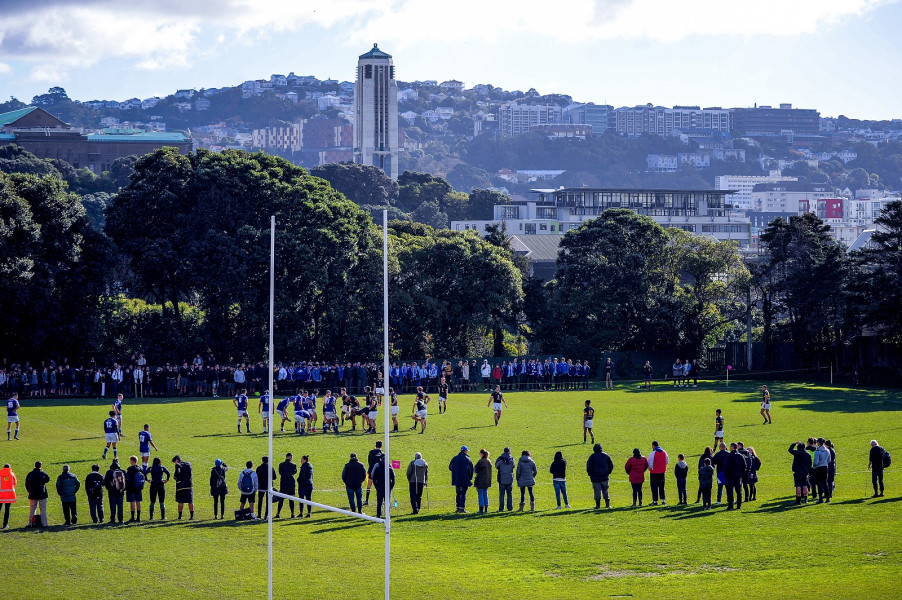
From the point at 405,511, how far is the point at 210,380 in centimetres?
2962

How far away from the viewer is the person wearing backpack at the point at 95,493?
28.9m

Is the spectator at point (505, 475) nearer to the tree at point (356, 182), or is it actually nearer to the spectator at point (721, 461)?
the spectator at point (721, 461)

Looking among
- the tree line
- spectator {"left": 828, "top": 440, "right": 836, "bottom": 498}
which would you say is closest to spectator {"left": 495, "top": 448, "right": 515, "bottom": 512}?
spectator {"left": 828, "top": 440, "right": 836, "bottom": 498}

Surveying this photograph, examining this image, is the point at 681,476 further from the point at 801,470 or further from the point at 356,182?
the point at 356,182

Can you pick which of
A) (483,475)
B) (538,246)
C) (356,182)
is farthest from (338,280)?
(356,182)

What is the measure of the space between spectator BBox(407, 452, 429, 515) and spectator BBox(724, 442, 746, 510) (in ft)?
25.0

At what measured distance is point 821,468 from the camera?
30484 mm

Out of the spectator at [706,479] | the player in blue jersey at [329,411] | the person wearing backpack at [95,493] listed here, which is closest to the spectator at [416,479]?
the spectator at [706,479]

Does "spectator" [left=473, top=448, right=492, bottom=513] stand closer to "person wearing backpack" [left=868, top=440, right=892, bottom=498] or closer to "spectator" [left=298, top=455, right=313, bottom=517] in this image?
"spectator" [left=298, top=455, right=313, bottom=517]

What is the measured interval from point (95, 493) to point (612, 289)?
5017cm

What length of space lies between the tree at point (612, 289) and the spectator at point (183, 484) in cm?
4593

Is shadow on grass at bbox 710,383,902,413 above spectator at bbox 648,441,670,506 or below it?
above

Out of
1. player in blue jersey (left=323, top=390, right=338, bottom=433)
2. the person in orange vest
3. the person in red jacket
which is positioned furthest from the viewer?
player in blue jersey (left=323, top=390, right=338, bottom=433)

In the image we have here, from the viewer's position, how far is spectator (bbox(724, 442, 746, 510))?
29.8m
